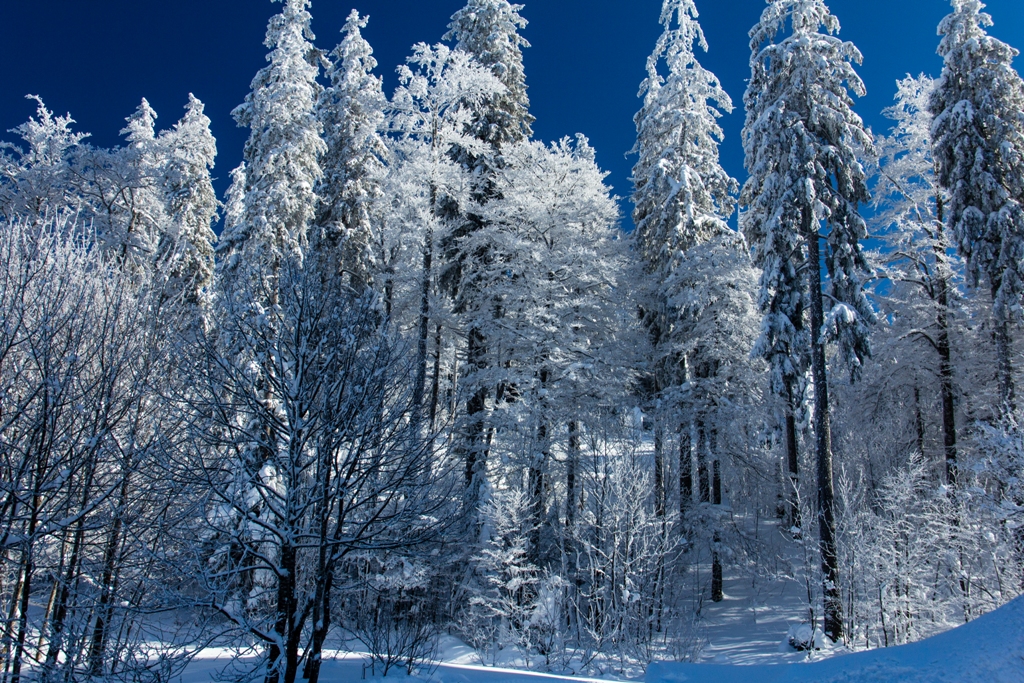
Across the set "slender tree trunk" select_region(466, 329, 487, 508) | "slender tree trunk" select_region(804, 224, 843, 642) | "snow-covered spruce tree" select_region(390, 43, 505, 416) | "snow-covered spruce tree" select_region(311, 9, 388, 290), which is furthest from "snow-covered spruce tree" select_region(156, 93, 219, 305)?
"slender tree trunk" select_region(804, 224, 843, 642)

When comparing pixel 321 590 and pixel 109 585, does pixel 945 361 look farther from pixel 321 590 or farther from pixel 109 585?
pixel 109 585

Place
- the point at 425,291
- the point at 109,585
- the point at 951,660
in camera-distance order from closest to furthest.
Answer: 1. the point at 951,660
2. the point at 109,585
3. the point at 425,291

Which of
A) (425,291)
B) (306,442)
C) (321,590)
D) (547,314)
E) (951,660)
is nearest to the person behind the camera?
(951,660)

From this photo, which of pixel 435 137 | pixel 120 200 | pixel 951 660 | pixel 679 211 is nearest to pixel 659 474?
pixel 679 211

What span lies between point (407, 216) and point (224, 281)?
6.55m

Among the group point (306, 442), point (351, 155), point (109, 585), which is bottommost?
point (109, 585)

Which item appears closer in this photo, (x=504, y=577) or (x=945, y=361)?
(x=504, y=577)

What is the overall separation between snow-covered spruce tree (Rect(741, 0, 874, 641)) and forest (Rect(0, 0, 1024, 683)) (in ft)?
0.29

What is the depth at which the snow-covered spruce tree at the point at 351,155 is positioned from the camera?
21.5 metres

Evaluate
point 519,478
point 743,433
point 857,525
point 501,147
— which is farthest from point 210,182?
point 857,525

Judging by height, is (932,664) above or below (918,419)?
below

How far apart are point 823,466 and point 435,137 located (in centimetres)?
1563

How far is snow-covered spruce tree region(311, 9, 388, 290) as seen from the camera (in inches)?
848

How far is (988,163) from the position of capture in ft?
55.1
